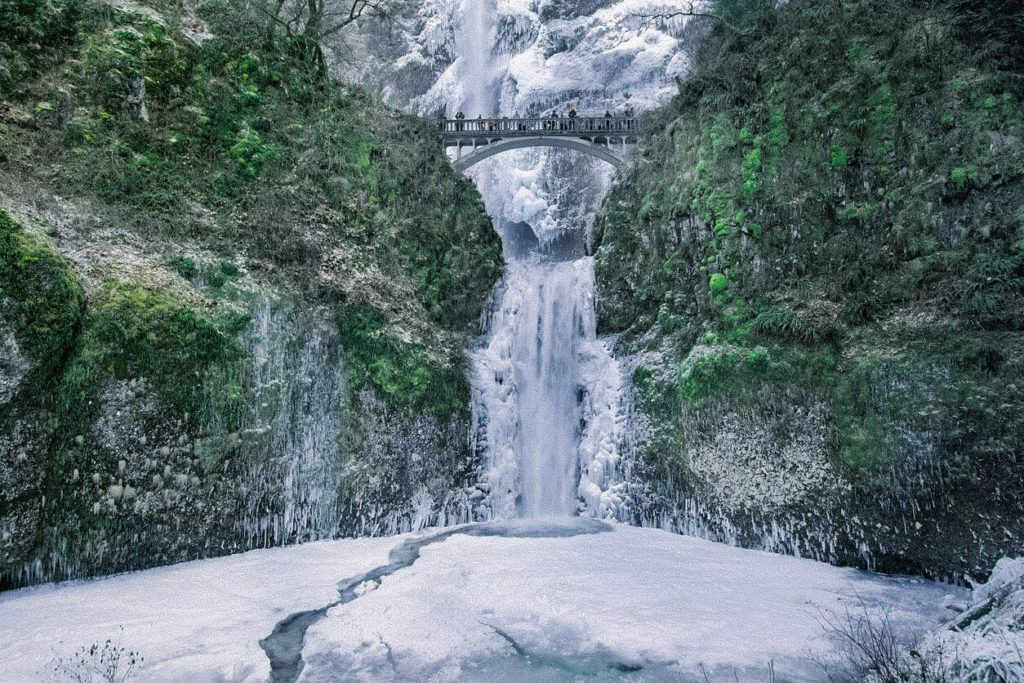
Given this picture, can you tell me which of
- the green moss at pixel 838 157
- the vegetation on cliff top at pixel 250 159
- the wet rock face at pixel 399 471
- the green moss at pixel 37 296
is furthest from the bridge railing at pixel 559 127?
the green moss at pixel 37 296

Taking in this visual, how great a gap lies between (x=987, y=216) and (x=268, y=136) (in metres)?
14.5

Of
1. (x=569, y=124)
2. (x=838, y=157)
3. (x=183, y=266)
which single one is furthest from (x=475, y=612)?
(x=569, y=124)

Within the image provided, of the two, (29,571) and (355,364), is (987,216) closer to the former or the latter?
(355,364)

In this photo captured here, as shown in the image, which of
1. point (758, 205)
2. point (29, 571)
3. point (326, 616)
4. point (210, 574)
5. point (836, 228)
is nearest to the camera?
point (326, 616)

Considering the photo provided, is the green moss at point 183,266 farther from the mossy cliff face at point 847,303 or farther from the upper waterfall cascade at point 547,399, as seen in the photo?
the mossy cliff face at point 847,303

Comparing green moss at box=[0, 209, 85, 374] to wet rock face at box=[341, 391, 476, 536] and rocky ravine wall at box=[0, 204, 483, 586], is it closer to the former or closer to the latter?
rocky ravine wall at box=[0, 204, 483, 586]

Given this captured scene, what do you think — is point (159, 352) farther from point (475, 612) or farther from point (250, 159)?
point (475, 612)

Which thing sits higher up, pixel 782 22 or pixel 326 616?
pixel 782 22

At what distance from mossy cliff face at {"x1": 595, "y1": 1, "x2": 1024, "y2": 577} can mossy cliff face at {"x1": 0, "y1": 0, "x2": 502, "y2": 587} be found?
17.6 feet

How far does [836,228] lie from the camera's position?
38.9ft

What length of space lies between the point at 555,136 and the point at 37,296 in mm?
17758

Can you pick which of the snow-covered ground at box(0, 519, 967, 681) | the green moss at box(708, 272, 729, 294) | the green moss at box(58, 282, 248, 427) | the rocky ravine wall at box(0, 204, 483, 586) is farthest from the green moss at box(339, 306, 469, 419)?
the green moss at box(708, 272, 729, 294)

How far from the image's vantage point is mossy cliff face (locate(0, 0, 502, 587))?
8.77 meters

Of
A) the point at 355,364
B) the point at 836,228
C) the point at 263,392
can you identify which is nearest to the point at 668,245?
the point at 836,228
